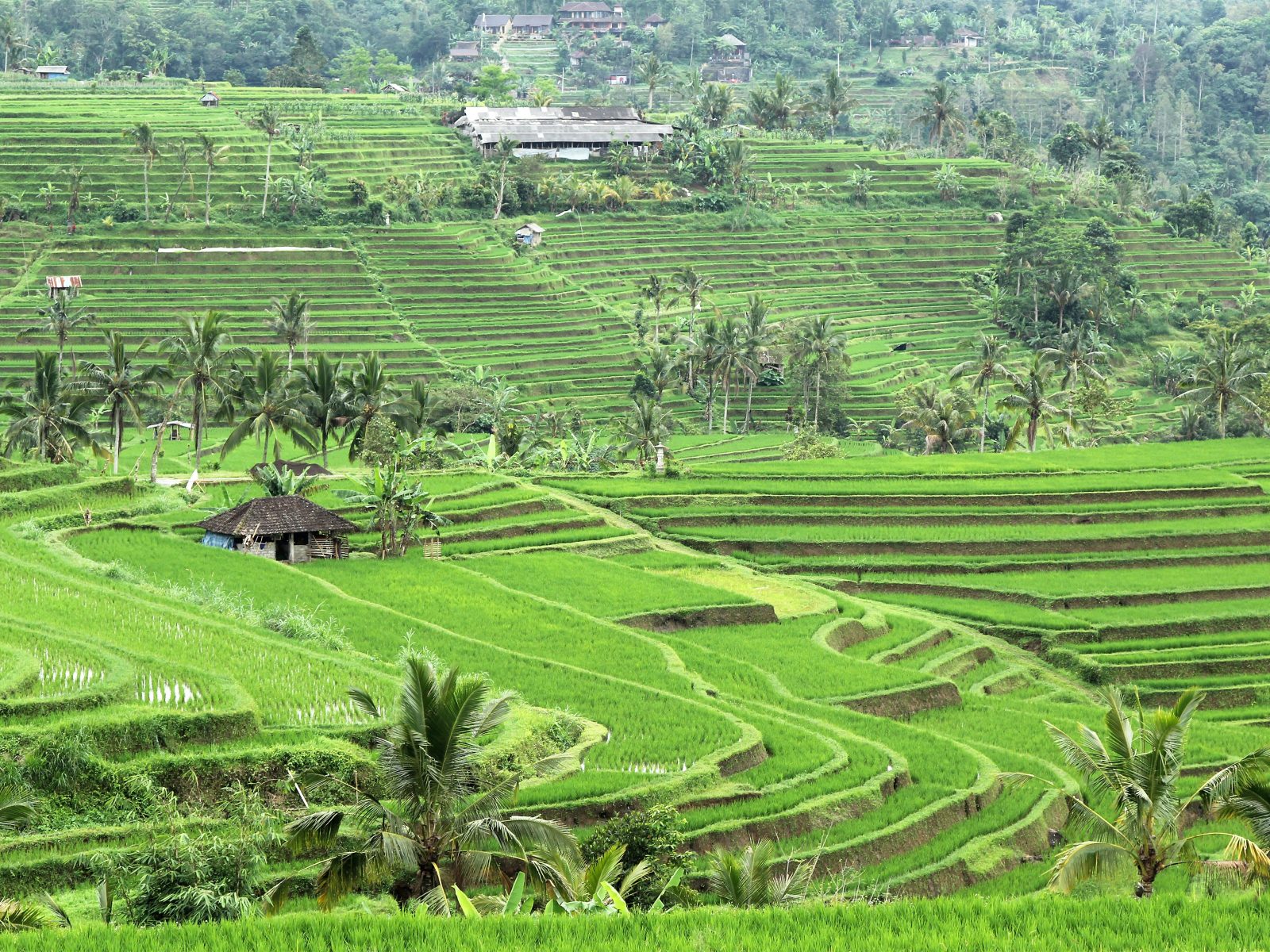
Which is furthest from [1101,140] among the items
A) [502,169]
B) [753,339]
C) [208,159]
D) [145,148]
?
[145,148]

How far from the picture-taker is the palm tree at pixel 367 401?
44031 millimetres

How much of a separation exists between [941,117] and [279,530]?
68.8m

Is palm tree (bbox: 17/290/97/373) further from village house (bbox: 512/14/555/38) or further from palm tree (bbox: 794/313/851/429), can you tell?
village house (bbox: 512/14/555/38)

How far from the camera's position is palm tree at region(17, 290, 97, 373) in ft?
174

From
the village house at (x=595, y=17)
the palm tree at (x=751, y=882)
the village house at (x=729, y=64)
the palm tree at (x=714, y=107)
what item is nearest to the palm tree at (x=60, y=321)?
the palm tree at (x=751, y=882)

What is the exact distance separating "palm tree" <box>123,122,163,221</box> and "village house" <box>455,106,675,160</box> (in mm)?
16368

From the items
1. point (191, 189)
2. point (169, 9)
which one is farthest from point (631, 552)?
point (169, 9)

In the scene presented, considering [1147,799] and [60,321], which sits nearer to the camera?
[1147,799]

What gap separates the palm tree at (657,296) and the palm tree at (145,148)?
66.9ft

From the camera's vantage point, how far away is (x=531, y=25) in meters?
134

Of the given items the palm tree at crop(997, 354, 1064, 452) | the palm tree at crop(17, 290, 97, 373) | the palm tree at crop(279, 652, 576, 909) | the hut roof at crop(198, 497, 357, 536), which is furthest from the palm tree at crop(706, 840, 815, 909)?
the palm tree at crop(17, 290, 97, 373)

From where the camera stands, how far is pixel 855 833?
67.4 ft

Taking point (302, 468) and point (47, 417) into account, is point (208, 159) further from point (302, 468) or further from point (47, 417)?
point (302, 468)

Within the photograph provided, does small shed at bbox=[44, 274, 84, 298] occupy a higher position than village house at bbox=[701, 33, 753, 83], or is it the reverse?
village house at bbox=[701, 33, 753, 83]
